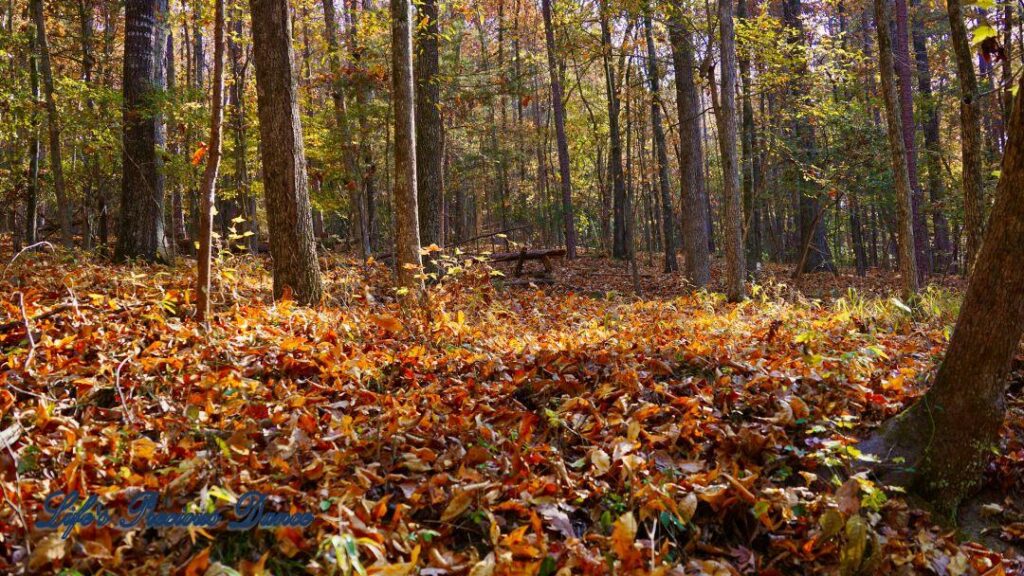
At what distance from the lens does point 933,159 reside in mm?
16219

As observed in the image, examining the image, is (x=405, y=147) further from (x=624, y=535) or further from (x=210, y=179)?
(x=624, y=535)

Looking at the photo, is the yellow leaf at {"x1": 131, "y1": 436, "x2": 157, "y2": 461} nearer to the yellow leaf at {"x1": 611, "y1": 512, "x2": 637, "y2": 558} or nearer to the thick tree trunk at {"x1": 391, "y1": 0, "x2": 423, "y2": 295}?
the yellow leaf at {"x1": 611, "y1": 512, "x2": 637, "y2": 558}

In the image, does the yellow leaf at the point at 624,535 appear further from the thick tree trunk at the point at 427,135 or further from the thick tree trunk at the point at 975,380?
the thick tree trunk at the point at 427,135

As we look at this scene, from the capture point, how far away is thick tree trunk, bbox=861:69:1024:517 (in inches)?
112

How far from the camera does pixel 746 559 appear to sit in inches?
110

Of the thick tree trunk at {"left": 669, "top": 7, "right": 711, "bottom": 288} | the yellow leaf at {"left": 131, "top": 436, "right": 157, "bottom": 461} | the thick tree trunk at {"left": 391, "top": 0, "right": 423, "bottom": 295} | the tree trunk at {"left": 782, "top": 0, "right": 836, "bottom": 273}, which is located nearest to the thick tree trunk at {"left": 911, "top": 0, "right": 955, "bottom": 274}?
the tree trunk at {"left": 782, "top": 0, "right": 836, "bottom": 273}

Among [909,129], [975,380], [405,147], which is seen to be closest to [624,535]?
[975,380]

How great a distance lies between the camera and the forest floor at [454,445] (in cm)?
258

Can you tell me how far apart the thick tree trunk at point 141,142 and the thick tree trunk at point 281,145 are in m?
3.35

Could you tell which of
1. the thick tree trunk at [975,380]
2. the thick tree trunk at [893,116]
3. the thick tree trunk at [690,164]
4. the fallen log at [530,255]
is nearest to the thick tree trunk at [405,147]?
the thick tree trunk at [975,380]

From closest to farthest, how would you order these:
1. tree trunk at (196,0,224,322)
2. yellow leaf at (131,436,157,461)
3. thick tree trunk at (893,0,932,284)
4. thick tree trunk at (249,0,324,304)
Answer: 1. yellow leaf at (131,436,157,461)
2. tree trunk at (196,0,224,322)
3. thick tree trunk at (249,0,324,304)
4. thick tree trunk at (893,0,932,284)

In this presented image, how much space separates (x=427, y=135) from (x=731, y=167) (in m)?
4.51

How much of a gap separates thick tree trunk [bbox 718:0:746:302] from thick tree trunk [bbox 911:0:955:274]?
807cm

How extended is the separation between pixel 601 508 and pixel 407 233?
14.0ft
